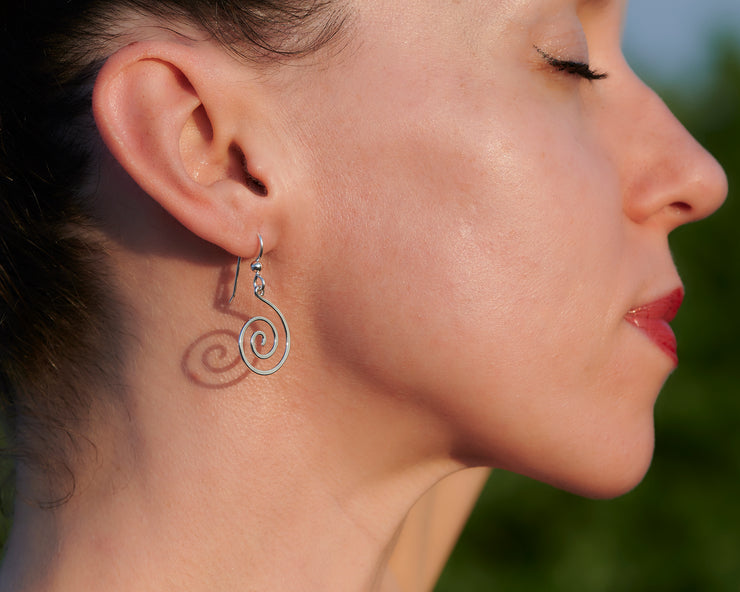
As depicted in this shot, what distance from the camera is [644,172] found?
171cm

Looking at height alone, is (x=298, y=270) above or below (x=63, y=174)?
below

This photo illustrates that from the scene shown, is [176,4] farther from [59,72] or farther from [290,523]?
[290,523]

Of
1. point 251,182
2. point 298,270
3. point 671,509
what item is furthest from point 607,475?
point 671,509

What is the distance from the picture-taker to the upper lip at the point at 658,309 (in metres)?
1.69

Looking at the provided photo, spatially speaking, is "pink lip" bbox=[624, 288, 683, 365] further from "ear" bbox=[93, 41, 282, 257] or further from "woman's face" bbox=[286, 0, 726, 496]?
"ear" bbox=[93, 41, 282, 257]

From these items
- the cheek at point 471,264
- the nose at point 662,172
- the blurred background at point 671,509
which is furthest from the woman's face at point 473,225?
the blurred background at point 671,509

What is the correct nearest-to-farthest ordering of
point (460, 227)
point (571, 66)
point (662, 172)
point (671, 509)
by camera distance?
point (460, 227)
point (571, 66)
point (662, 172)
point (671, 509)

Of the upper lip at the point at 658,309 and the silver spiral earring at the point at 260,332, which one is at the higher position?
the silver spiral earring at the point at 260,332

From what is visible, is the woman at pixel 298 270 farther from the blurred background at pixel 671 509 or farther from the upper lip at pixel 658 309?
the blurred background at pixel 671 509

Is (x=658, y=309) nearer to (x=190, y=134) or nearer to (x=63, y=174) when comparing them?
(x=190, y=134)

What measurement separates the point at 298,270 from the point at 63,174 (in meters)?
0.47

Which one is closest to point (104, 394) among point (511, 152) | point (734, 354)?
point (511, 152)

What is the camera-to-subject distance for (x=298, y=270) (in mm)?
1505

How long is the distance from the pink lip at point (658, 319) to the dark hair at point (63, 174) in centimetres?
77
